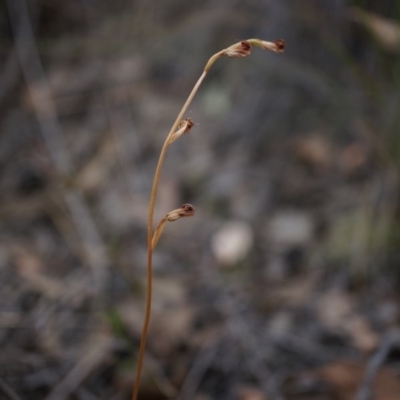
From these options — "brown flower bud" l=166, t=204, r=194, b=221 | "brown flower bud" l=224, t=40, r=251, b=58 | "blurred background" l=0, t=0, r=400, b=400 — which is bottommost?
"blurred background" l=0, t=0, r=400, b=400

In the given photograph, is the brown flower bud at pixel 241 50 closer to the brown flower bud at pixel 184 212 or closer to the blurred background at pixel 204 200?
the brown flower bud at pixel 184 212

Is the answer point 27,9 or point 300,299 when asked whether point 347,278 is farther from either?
point 27,9

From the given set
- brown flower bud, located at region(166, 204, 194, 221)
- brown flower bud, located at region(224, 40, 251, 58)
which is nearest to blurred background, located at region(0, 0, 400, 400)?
brown flower bud, located at region(166, 204, 194, 221)

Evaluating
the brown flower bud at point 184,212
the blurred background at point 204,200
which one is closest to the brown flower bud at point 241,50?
the brown flower bud at point 184,212

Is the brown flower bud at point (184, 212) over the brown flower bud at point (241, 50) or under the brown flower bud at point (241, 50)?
under

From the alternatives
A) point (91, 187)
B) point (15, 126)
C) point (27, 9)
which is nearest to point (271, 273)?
point (91, 187)

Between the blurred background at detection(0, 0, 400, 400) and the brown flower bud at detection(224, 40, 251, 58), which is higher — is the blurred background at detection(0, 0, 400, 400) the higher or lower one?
the lower one

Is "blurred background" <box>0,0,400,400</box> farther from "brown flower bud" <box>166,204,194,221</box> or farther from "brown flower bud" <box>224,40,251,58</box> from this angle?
"brown flower bud" <box>224,40,251,58</box>

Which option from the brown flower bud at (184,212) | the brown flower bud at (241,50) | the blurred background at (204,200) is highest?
the brown flower bud at (241,50)

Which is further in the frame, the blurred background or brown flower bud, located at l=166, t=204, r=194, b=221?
the blurred background
